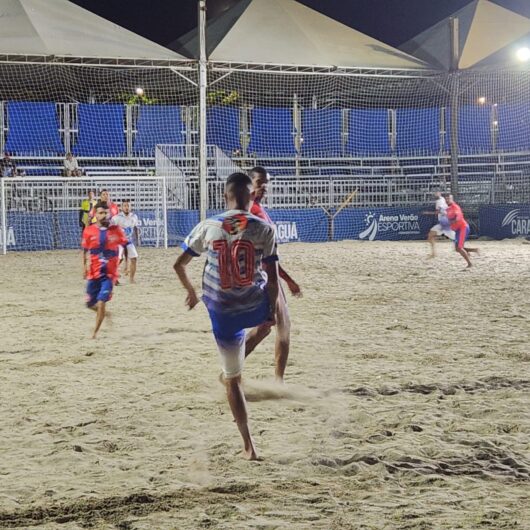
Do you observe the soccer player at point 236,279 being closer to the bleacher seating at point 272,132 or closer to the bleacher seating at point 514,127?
the bleacher seating at point 272,132

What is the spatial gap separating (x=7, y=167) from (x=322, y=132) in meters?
13.1

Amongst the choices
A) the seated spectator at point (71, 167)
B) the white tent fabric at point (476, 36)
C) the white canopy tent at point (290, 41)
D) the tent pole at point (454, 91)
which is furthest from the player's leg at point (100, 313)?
the white tent fabric at point (476, 36)

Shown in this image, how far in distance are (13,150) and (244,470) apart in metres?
27.2

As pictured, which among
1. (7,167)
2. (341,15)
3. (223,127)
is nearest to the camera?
(7,167)

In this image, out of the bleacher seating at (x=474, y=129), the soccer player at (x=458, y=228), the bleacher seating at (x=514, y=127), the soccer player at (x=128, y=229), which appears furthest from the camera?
the bleacher seating at (x=474, y=129)

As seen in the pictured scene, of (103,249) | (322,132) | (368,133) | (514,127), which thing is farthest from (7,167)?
(514,127)

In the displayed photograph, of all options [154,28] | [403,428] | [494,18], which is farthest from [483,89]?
[403,428]

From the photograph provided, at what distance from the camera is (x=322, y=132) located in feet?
111

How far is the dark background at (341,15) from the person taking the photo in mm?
43219

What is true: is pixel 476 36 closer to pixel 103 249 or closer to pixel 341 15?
pixel 341 15

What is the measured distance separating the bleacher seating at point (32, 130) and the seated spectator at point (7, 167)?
2.78 meters

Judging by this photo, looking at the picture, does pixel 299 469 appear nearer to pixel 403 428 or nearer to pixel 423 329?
pixel 403 428

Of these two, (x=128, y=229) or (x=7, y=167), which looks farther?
(x=7, y=167)

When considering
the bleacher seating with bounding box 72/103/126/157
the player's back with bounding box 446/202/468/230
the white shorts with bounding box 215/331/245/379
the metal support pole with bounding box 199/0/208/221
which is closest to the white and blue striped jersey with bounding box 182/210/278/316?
the white shorts with bounding box 215/331/245/379
